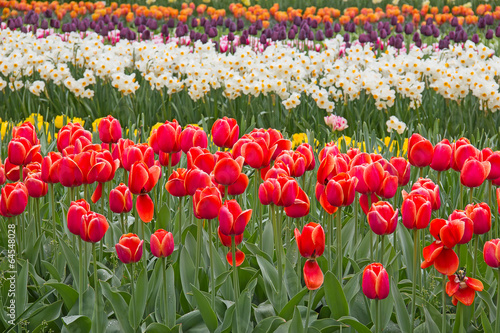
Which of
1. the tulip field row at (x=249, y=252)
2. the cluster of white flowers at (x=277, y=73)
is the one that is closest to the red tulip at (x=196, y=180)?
the tulip field row at (x=249, y=252)

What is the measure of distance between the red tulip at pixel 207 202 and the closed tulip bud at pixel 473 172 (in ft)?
2.60

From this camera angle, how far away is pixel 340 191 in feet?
5.82

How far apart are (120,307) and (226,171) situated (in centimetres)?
54

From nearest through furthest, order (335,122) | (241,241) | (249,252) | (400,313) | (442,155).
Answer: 1. (400,313)
2. (241,241)
3. (442,155)
4. (249,252)
5. (335,122)

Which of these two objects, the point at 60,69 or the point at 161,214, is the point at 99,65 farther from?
the point at 161,214

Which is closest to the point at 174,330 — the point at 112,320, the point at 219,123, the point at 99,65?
the point at 112,320

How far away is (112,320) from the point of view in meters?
2.01

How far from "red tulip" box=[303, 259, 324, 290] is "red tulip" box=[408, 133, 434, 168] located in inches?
28.1

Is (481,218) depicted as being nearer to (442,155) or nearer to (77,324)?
(442,155)

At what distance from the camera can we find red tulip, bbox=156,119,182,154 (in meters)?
2.29

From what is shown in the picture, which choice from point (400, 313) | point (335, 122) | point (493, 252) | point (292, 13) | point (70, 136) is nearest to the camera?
point (493, 252)

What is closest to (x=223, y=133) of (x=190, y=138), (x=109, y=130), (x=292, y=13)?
(x=190, y=138)

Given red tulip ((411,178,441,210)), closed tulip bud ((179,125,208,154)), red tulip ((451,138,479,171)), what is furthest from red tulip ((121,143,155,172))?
red tulip ((451,138,479,171))

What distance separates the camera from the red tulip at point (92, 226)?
5.65 feet
